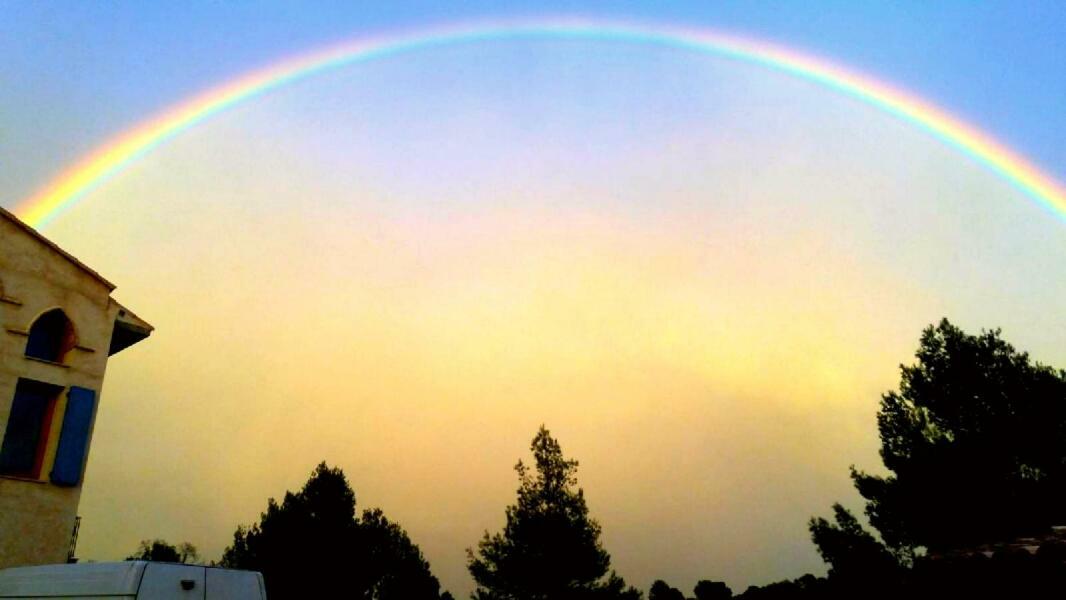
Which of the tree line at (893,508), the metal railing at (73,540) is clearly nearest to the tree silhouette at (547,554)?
the tree line at (893,508)

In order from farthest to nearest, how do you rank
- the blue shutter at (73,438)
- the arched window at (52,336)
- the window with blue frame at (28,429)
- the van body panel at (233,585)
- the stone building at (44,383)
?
the arched window at (52,336), the blue shutter at (73,438), the window with blue frame at (28,429), the stone building at (44,383), the van body panel at (233,585)

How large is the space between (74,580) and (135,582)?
1056mm

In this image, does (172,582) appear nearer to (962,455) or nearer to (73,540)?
(73,540)

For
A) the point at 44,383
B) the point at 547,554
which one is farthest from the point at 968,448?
the point at 44,383

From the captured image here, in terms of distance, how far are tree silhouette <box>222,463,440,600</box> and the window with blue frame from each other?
614 inches

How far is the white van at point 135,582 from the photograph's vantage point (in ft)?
23.1

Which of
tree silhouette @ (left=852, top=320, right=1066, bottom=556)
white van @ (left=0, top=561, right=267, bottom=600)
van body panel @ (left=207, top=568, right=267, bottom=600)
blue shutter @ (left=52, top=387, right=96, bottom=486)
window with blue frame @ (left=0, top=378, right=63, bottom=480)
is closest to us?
white van @ (left=0, top=561, right=267, bottom=600)

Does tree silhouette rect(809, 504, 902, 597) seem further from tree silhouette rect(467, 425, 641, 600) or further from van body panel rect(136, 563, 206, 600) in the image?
van body panel rect(136, 563, 206, 600)

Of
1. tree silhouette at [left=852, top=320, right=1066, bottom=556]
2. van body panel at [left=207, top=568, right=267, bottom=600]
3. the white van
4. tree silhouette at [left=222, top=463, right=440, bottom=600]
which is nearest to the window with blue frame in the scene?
the white van

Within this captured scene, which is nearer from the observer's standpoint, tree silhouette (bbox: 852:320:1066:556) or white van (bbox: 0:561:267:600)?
white van (bbox: 0:561:267:600)

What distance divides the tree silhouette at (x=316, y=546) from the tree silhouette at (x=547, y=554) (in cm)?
613

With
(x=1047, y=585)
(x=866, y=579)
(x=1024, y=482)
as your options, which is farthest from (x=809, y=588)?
(x=1024, y=482)

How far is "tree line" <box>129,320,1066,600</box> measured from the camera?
94.3ft

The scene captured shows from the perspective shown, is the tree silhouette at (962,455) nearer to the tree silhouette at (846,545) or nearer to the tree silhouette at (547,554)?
the tree silhouette at (846,545)
